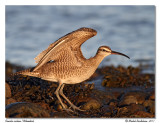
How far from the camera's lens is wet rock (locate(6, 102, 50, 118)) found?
19.5 feet

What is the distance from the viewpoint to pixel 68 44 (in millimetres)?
6938

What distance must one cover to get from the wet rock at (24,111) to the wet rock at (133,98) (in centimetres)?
230

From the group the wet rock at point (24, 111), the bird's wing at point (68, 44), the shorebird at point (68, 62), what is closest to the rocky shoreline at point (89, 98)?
the wet rock at point (24, 111)

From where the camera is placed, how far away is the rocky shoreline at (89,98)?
6359 mm

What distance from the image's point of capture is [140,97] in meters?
7.80

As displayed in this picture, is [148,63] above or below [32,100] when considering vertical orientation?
above

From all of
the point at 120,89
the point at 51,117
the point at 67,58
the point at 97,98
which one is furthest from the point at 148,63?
the point at 51,117

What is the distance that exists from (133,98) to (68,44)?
93.6 inches

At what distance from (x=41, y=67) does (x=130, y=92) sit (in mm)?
2754

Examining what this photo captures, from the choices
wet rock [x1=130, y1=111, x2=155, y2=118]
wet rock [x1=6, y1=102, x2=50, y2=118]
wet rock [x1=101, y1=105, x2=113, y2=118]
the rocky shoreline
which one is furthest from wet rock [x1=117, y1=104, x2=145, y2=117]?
wet rock [x1=6, y1=102, x2=50, y2=118]

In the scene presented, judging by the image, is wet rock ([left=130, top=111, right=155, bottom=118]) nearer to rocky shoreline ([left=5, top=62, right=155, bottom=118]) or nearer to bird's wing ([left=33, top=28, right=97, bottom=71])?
rocky shoreline ([left=5, top=62, right=155, bottom=118])

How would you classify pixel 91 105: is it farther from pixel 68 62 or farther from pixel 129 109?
pixel 68 62

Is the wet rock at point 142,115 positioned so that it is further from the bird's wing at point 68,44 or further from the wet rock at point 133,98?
the bird's wing at point 68,44
